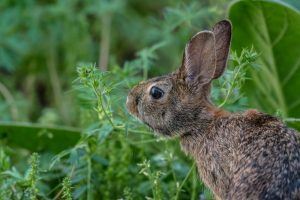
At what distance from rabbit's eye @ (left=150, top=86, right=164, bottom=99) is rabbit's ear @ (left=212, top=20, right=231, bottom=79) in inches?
11.9

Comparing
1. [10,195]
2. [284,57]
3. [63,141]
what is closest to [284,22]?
[284,57]

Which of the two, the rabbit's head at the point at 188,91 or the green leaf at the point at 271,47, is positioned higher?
the green leaf at the point at 271,47

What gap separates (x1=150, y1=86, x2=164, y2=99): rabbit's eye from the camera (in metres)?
5.15

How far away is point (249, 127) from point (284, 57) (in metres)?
1.37

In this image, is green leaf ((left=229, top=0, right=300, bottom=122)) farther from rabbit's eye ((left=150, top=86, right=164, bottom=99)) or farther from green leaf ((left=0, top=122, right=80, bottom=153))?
green leaf ((left=0, top=122, right=80, bottom=153))

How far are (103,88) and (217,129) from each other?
2.09 ft

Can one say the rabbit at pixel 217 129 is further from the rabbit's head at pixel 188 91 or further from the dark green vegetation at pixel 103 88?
the dark green vegetation at pixel 103 88

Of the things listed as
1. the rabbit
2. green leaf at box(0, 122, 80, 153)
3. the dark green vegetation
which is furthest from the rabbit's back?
green leaf at box(0, 122, 80, 153)

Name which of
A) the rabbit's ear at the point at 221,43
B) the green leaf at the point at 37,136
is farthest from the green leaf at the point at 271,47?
the green leaf at the point at 37,136

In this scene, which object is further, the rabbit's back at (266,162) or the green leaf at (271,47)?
the green leaf at (271,47)

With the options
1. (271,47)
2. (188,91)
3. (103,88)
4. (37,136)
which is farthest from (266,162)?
(37,136)

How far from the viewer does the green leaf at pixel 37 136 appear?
610 centimetres

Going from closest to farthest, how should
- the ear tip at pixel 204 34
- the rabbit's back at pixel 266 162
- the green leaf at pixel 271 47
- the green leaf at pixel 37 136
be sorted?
the rabbit's back at pixel 266 162 < the ear tip at pixel 204 34 < the green leaf at pixel 271 47 < the green leaf at pixel 37 136

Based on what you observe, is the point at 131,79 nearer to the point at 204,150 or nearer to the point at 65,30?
the point at 204,150
